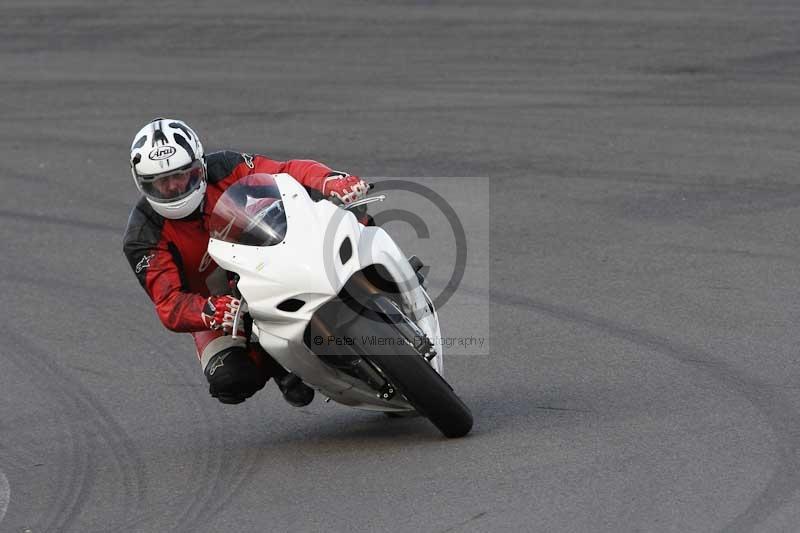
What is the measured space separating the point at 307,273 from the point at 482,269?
369 cm

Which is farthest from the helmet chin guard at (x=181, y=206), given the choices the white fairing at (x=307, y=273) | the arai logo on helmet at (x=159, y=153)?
the white fairing at (x=307, y=273)

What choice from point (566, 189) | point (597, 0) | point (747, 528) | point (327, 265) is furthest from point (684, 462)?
point (597, 0)

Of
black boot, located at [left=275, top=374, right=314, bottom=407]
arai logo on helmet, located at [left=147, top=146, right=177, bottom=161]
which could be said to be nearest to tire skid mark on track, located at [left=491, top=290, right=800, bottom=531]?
black boot, located at [left=275, top=374, right=314, bottom=407]

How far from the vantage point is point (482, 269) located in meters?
9.15

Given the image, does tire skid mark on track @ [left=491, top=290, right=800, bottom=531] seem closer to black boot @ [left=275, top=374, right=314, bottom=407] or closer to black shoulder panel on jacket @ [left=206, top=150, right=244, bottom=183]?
black boot @ [left=275, top=374, right=314, bottom=407]

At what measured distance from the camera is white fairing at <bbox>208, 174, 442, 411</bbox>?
5613mm

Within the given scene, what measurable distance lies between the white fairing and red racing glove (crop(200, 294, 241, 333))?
0.33 feet

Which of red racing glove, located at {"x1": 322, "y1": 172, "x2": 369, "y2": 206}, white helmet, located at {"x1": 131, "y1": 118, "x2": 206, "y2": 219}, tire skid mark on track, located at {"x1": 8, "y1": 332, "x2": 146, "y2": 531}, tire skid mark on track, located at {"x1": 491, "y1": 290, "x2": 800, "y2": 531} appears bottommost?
tire skid mark on track, located at {"x1": 8, "y1": 332, "x2": 146, "y2": 531}

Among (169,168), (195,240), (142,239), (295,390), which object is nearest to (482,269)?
(295,390)

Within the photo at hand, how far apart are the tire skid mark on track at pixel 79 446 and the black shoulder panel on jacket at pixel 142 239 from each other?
0.89 metres

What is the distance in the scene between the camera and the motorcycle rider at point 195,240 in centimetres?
606

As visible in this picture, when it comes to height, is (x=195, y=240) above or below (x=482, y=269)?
above

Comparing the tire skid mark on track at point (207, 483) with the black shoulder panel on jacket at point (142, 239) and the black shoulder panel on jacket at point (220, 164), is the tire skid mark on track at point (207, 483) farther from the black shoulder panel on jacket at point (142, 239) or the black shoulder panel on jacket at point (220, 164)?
the black shoulder panel on jacket at point (220, 164)

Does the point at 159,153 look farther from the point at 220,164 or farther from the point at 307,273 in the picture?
the point at 307,273
